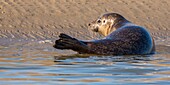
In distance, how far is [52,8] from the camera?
1559 centimetres

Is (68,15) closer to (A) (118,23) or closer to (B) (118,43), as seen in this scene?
(A) (118,23)

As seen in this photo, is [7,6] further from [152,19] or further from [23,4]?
[152,19]

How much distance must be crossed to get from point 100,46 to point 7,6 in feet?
21.9

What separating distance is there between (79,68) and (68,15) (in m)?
7.96

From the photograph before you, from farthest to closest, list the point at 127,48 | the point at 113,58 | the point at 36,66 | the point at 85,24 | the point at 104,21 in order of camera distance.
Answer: the point at 85,24 < the point at 104,21 < the point at 127,48 < the point at 113,58 < the point at 36,66

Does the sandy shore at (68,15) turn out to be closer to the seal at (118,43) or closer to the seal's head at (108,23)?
the seal's head at (108,23)

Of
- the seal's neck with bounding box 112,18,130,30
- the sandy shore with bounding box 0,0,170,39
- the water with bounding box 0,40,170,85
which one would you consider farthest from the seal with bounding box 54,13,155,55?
the sandy shore with bounding box 0,0,170,39

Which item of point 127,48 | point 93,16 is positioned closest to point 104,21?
point 127,48

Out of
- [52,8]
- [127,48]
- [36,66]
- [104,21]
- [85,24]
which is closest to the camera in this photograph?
[36,66]

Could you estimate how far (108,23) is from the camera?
11.3 m

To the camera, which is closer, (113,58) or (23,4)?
(113,58)

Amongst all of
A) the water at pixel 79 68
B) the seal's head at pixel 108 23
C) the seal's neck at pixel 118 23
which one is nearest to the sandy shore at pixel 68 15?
the seal's head at pixel 108 23

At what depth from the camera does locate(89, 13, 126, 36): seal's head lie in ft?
36.5

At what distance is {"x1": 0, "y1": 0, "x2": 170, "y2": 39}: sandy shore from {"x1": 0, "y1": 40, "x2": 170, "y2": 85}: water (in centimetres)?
375
